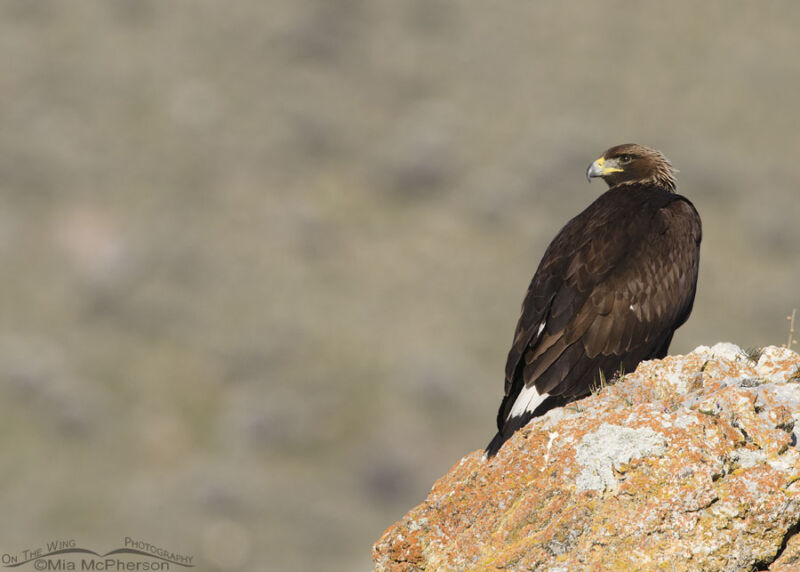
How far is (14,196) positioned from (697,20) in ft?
80.0

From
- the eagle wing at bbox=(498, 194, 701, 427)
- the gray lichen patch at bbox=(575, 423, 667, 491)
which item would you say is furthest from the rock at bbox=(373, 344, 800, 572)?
the eagle wing at bbox=(498, 194, 701, 427)

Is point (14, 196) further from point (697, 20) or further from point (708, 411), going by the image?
point (708, 411)

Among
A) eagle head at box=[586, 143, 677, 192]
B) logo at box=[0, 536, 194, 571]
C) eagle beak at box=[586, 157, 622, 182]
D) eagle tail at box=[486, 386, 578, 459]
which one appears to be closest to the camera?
eagle tail at box=[486, 386, 578, 459]

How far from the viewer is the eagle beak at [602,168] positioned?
10648 mm

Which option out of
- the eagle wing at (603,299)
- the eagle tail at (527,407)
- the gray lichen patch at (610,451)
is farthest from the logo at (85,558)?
the gray lichen patch at (610,451)

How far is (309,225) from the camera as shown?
33.8m

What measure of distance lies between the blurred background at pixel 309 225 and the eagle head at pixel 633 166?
613 inches

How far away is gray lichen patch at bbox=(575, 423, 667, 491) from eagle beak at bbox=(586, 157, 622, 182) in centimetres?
476

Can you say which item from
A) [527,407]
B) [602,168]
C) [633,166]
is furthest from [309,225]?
[527,407]

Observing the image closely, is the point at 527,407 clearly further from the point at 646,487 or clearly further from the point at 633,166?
the point at 633,166

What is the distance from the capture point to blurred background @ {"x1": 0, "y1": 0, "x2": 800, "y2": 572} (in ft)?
93.1

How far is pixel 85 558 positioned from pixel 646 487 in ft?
67.6

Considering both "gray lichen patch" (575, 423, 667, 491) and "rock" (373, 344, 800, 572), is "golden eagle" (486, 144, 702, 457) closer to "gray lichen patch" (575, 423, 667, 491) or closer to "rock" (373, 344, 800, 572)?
"rock" (373, 344, 800, 572)

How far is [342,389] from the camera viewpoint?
97.7ft
